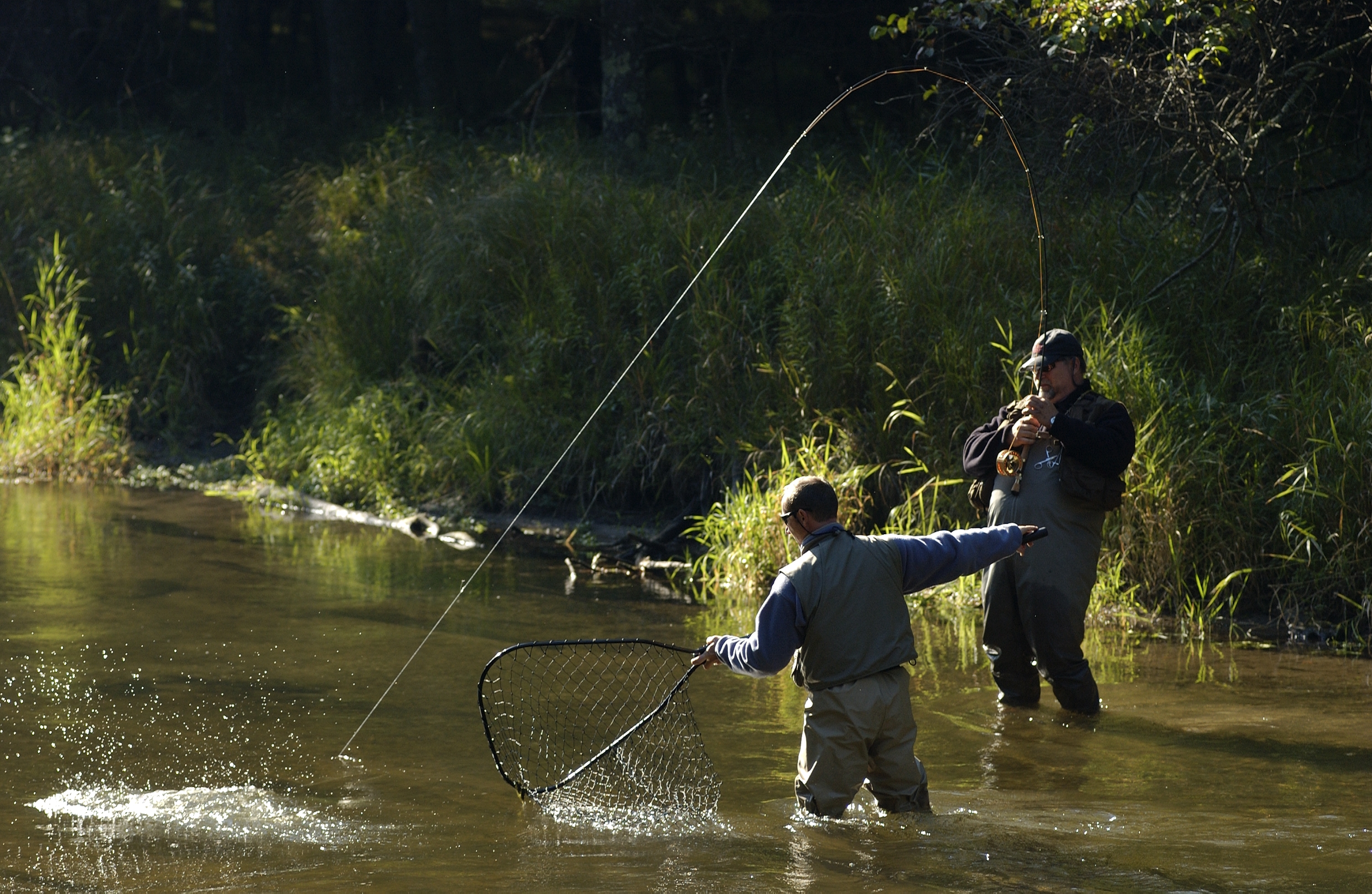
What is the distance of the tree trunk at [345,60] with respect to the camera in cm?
1853

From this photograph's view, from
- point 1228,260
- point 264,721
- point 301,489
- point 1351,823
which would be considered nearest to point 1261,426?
point 1228,260

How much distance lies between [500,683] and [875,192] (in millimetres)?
5843

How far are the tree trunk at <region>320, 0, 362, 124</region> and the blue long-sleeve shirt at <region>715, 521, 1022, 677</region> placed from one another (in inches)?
617

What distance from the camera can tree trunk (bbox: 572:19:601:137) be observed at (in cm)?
1730

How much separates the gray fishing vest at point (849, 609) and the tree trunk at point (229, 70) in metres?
17.6

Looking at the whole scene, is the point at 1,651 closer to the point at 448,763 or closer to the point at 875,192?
the point at 448,763

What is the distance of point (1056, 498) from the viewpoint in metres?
5.88

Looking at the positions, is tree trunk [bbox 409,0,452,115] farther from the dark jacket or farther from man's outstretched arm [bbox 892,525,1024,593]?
man's outstretched arm [bbox 892,525,1024,593]

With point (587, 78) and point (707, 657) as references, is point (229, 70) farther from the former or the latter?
point (707, 657)

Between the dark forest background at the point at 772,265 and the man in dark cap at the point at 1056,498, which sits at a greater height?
the dark forest background at the point at 772,265

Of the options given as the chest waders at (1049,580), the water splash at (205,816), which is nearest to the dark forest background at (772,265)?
the chest waders at (1049,580)

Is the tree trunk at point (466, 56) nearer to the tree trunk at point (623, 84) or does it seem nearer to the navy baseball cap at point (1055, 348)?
the tree trunk at point (623, 84)

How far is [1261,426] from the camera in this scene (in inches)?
316

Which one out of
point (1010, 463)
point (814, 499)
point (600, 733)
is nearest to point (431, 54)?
point (600, 733)
